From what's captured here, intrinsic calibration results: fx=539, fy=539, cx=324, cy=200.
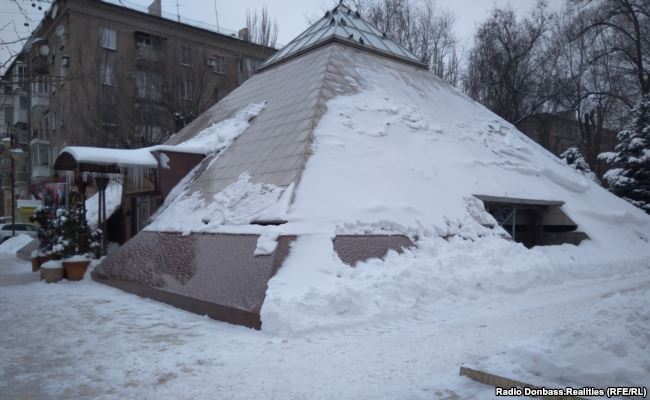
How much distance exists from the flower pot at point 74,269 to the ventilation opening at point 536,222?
28.9 ft

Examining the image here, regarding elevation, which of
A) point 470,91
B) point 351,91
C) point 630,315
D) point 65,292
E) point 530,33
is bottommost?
point 65,292

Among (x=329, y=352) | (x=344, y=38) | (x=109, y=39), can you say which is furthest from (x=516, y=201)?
(x=109, y=39)

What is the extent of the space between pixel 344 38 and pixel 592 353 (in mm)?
13148

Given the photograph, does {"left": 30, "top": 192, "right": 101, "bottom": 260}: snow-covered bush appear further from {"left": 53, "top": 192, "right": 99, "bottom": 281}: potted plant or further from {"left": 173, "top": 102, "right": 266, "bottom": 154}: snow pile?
{"left": 173, "top": 102, "right": 266, "bottom": 154}: snow pile

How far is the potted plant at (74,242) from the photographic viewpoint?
11492mm

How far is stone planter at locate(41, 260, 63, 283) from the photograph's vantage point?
1134 centimetres

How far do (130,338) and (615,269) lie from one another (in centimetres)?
914

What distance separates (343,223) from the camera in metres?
8.62

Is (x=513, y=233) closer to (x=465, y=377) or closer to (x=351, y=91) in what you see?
(x=351, y=91)

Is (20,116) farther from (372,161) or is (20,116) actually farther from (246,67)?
(372,161)

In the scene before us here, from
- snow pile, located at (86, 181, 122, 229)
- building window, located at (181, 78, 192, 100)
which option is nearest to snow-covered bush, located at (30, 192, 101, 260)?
snow pile, located at (86, 181, 122, 229)

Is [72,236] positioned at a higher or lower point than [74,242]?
higher

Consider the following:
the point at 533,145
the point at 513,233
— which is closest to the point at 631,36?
the point at 533,145

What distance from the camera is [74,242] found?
39.2ft
